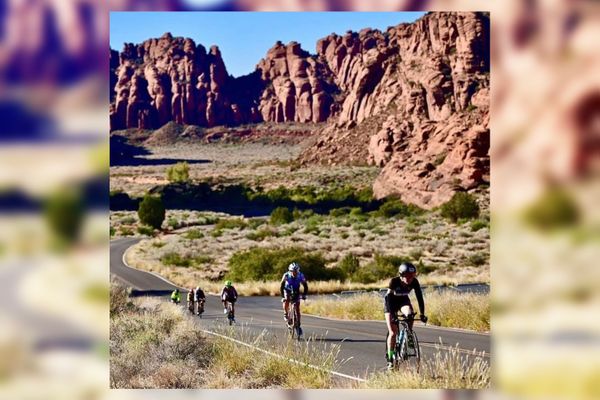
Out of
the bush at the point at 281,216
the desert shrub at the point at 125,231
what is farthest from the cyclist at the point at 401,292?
the desert shrub at the point at 125,231

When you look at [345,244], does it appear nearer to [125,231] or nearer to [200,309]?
[200,309]

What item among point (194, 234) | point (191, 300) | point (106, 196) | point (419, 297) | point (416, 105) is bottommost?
point (191, 300)

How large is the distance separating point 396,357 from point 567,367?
1.78m

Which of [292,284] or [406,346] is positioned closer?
[406,346]

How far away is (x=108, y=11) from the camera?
31.9 ft

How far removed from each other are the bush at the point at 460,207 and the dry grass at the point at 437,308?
84 cm

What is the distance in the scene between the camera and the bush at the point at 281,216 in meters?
10.1

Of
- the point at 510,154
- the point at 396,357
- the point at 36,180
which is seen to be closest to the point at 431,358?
the point at 396,357

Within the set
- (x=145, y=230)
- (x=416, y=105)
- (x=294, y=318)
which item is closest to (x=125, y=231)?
(x=145, y=230)

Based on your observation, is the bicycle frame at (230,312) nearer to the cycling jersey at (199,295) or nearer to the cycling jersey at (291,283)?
the cycling jersey at (199,295)

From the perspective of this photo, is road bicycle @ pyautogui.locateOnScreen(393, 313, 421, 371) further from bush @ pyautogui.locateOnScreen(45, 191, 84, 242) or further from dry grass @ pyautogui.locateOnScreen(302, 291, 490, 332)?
bush @ pyautogui.locateOnScreen(45, 191, 84, 242)

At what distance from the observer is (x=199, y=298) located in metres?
10.1

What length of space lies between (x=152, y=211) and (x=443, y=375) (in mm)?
3541

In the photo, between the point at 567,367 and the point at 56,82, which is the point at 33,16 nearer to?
the point at 56,82
